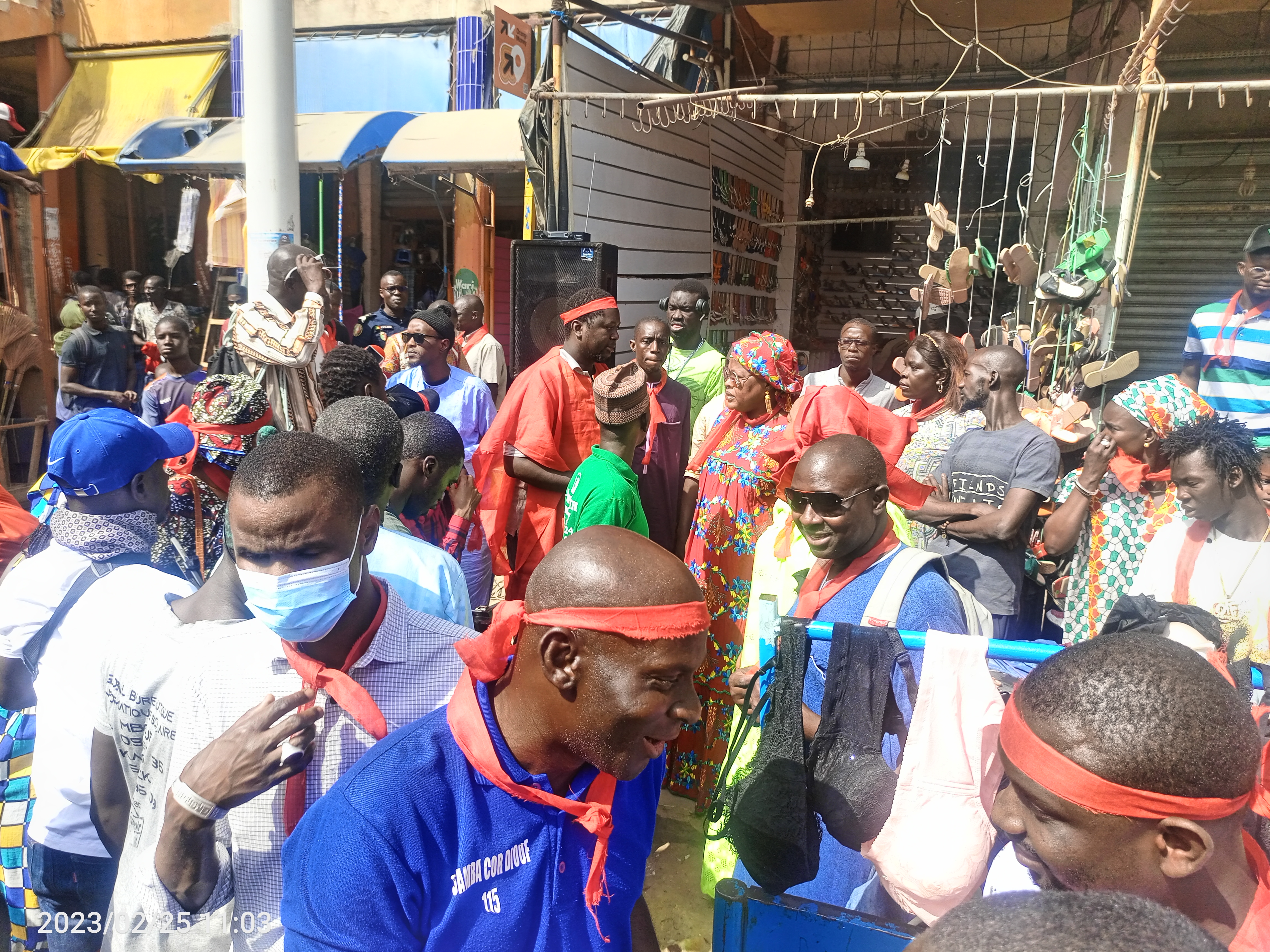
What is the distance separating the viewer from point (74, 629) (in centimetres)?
196

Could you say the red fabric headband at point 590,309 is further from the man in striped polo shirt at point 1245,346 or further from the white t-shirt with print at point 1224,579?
the man in striped polo shirt at point 1245,346

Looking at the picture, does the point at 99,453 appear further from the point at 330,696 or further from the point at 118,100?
the point at 118,100

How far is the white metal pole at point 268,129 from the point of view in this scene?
18.0ft

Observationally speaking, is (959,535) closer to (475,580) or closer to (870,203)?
(475,580)

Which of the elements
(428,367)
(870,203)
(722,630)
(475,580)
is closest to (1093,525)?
(722,630)

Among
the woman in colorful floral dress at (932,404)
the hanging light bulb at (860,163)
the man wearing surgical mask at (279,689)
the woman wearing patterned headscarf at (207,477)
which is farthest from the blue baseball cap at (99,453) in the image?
the hanging light bulb at (860,163)

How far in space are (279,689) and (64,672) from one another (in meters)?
0.74

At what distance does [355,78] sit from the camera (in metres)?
11.1

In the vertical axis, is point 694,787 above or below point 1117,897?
below

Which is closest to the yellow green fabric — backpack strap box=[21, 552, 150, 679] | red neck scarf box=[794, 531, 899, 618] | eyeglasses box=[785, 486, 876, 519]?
red neck scarf box=[794, 531, 899, 618]

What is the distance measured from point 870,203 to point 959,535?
7.48 m

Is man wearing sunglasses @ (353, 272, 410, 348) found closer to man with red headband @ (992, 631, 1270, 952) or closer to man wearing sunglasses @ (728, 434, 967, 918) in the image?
man wearing sunglasses @ (728, 434, 967, 918)

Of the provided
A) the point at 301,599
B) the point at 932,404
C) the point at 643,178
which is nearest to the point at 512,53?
the point at 643,178

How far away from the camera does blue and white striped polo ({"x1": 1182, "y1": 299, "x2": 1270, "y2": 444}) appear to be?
14.1 ft
